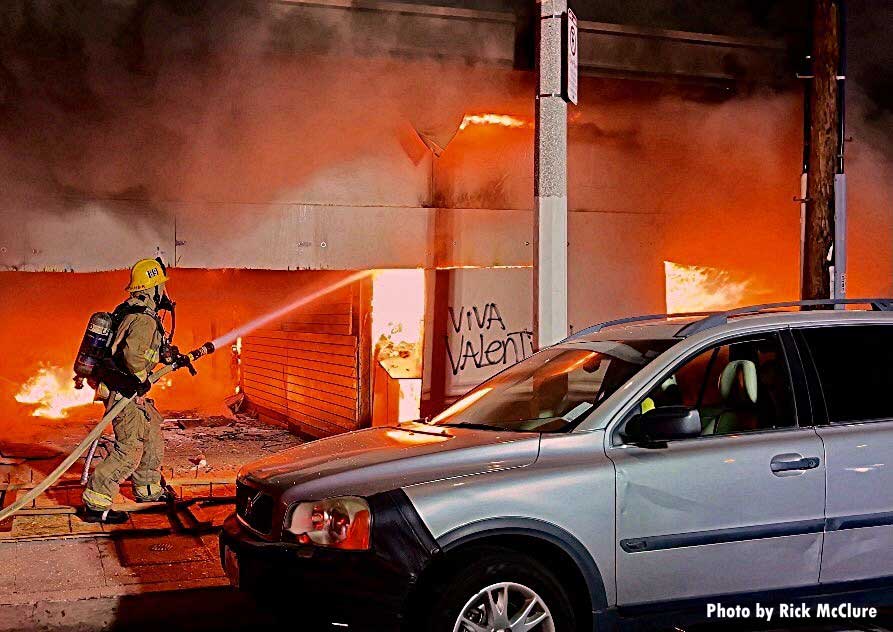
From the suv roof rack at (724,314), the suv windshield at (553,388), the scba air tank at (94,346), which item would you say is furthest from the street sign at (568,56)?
the scba air tank at (94,346)

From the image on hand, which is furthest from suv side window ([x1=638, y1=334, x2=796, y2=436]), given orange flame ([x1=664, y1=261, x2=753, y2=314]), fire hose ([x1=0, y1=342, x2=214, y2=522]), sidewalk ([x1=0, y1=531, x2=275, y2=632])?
orange flame ([x1=664, y1=261, x2=753, y2=314])

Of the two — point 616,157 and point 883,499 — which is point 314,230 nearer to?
point 616,157

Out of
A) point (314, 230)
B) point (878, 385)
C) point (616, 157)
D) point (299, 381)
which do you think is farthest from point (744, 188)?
point (878, 385)

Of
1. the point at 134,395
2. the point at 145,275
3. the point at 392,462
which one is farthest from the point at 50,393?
the point at 392,462

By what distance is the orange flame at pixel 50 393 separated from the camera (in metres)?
13.9

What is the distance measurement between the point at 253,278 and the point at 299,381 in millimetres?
1315

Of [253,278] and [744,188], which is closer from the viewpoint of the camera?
[744,188]

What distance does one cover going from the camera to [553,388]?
6.30 meters

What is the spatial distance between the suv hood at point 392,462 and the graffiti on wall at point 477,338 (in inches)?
200

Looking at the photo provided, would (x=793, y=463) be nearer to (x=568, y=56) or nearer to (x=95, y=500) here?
(x=568, y=56)

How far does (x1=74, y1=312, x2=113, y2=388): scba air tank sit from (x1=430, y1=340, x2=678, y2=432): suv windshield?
11.2ft

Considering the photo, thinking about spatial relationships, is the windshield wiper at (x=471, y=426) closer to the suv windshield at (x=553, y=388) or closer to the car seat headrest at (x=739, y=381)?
the suv windshield at (x=553, y=388)

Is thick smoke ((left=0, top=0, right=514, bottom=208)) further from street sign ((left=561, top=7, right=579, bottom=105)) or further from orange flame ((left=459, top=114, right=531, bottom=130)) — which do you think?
street sign ((left=561, top=7, right=579, bottom=105))

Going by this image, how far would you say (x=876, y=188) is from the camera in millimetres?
11430
